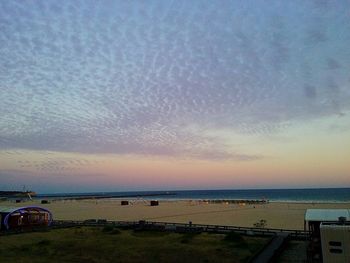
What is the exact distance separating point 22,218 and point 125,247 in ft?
60.6

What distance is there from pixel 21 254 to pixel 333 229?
20.4 metres

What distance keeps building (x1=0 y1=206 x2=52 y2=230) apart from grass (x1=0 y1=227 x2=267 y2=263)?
4.79m

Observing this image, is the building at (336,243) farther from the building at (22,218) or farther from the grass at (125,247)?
the building at (22,218)

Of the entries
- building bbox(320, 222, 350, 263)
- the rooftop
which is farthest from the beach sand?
building bbox(320, 222, 350, 263)

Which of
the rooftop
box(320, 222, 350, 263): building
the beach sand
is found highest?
the rooftop

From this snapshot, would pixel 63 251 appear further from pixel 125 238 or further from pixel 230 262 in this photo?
pixel 230 262

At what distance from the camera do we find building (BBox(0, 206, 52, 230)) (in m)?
41.0

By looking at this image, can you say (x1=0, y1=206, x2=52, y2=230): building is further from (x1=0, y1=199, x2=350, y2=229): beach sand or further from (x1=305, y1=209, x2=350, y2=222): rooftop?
(x1=305, y1=209, x2=350, y2=222): rooftop

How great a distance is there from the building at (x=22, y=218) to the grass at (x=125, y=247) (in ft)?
15.7

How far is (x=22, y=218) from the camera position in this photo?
42.7 meters

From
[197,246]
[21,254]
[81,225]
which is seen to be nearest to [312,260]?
[197,246]

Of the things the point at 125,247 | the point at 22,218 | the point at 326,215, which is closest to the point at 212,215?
the point at 22,218

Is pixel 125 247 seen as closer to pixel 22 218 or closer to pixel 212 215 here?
pixel 22 218

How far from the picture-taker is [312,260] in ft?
74.7
